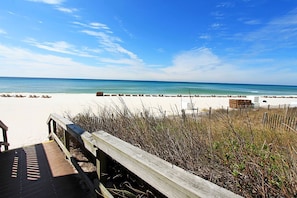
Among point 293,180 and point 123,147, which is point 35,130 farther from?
point 293,180

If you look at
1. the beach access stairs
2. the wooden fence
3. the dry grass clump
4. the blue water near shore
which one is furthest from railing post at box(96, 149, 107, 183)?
the blue water near shore

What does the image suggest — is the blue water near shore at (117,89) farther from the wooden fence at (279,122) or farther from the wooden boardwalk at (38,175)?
the wooden boardwalk at (38,175)

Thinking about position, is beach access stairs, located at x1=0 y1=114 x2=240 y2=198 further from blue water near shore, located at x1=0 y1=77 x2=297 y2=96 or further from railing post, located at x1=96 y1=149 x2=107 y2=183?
blue water near shore, located at x1=0 y1=77 x2=297 y2=96

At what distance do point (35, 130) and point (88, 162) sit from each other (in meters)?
5.27

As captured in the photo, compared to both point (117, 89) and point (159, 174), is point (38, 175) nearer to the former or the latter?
point (159, 174)

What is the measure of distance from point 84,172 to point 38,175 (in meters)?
0.86

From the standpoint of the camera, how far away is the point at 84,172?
2.69 meters

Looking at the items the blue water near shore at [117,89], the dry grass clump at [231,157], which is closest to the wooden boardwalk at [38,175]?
the dry grass clump at [231,157]

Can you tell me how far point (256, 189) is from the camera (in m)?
1.32

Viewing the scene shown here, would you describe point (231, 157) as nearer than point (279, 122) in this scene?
Yes

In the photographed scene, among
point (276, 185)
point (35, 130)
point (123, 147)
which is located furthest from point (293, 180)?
point (35, 130)

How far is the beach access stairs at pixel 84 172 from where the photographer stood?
3.09 ft

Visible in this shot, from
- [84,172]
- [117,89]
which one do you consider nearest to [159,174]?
[84,172]

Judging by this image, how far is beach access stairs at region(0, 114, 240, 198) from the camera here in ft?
3.09
